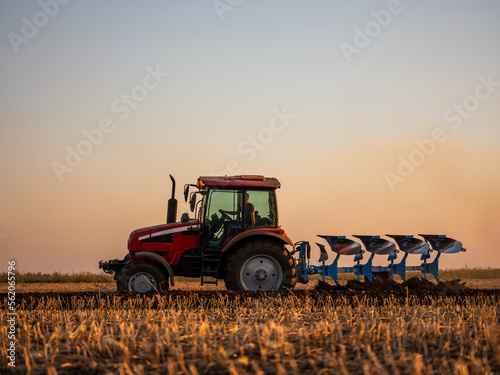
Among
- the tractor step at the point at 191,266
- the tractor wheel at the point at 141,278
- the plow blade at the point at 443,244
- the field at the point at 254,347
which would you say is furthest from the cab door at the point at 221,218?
the plow blade at the point at 443,244

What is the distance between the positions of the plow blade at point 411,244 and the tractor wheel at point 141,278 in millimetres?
Result: 6595

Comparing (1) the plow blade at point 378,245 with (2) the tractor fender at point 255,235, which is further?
(1) the plow blade at point 378,245

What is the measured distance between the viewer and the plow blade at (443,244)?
15.3m

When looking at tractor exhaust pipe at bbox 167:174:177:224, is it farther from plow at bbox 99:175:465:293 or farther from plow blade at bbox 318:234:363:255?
plow blade at bbox 318:234:363:255

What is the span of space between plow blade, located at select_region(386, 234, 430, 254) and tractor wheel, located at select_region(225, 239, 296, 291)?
4439 millimetres

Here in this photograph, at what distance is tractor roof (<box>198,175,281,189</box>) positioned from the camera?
471 inches

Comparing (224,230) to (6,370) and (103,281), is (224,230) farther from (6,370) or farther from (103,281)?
(103,281)

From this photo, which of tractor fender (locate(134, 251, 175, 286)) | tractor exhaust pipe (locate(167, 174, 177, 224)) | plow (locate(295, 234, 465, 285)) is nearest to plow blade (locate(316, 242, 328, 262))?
plow (locate(295, 234, 465, 285))

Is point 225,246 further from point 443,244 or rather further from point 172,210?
point 443,244

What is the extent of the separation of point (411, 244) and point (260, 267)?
525 cm

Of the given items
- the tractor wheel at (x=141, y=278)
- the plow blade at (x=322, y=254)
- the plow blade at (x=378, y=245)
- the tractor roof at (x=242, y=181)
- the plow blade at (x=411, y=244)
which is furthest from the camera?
the plow blade at (x=411, y=244)

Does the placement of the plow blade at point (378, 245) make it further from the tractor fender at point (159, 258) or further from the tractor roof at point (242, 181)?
the tractor fender at point (159, 258)

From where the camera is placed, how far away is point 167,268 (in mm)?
11875

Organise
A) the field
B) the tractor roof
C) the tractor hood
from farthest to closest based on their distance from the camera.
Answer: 1. the tractor hood
2. the tractor roof
3. the field
